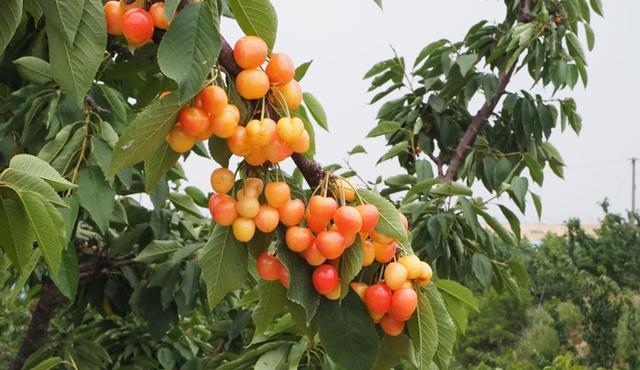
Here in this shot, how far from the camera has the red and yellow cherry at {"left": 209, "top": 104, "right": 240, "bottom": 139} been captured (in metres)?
0.71

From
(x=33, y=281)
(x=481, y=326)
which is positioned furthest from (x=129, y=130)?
(x=481, y=326)

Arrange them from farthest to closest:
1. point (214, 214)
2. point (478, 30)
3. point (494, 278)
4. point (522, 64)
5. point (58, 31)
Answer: point (478, 30), point (522, 64), point (494, 278), point (214, 214), point (58, 31)

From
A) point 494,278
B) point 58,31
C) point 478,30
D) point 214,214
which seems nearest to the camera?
point 58,31

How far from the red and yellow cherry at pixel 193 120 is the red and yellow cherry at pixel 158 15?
0.31 feet

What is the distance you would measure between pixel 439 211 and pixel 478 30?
0.95 m

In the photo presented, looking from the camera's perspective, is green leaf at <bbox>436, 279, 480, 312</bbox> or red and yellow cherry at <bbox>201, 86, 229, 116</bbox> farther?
green leaf at <bbox>436, 279, 480, 312</bbox>

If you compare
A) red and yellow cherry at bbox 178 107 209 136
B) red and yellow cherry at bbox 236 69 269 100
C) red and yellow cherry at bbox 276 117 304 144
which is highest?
red and yellow cherry at bbox 236 69 269 100

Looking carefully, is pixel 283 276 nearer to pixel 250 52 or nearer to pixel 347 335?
pixel 347 335

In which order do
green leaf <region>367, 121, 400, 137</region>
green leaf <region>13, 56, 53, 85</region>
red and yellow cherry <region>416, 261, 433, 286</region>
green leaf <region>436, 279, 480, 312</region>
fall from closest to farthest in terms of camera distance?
red and yellow cherry <region>416, 261, 433, 286</region> → green leaf <region>436, 279, 480, 312</region> → green leaf <region>13, 56, 53, 85</region> → green leaf <region>367, 121, 400, 137</region>

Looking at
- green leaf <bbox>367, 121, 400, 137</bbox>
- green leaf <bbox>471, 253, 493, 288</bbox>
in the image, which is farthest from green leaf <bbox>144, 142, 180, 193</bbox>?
green leaf <bbox>367, 121, 400, 137</bbox>

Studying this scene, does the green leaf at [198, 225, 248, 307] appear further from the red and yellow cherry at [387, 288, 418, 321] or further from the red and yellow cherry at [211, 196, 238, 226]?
the red and yellow cherry at [387, 288, 418, 321]

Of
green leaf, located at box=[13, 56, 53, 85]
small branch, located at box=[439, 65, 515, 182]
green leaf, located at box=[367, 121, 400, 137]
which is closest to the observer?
green leaf, located at box=[13, 56, 53, 85]

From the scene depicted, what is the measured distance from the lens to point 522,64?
2.69 meters

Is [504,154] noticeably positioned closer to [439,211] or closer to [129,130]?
[439,211]
